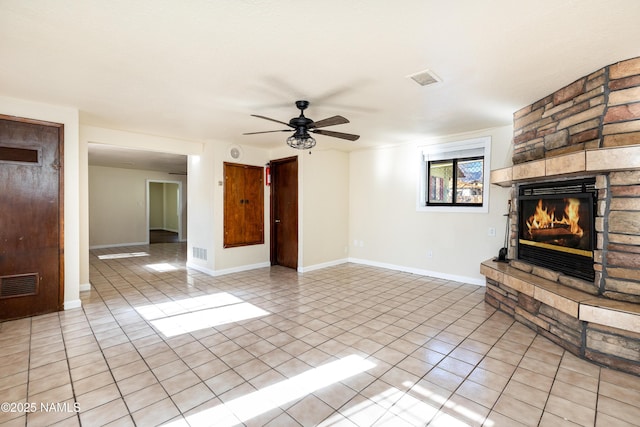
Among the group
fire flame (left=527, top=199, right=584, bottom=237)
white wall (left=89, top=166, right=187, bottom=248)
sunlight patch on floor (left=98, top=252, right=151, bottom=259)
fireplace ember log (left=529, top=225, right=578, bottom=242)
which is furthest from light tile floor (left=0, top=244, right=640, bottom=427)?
white wall (left=89, top=166, right=187, bottom=248)

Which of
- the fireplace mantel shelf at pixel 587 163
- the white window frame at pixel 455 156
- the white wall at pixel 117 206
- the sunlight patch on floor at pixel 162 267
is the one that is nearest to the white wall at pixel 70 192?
the sunlight patch on floor at pixel 162 267

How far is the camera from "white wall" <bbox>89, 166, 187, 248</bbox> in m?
8.34

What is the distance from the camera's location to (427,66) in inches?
97.7

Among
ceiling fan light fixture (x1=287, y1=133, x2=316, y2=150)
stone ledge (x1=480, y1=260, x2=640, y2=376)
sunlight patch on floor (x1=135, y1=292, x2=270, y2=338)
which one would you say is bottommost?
sunlight patch on floor (x1=135, y1=292, x2=270, y2=338)

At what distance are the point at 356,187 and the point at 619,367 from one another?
15.6ft

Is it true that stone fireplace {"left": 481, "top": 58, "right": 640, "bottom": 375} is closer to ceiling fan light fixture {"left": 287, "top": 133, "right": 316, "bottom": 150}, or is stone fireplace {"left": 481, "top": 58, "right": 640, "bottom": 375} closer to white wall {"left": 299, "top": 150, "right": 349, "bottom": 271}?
ceiling fan light fixture {"left": 287, "top": 133, "right": 316, "bottom": 150}

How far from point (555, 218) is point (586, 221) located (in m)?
0.40

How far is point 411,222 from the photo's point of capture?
18.2 ft

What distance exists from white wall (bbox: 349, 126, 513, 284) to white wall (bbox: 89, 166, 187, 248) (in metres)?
6.70

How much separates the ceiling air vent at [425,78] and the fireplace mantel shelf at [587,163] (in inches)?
53.0

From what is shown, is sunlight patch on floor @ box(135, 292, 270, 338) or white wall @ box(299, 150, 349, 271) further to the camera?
white wall @ box(299, 150, 349, 271)

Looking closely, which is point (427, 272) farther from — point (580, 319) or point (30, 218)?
point (30, 218)

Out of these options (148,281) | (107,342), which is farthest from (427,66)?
(148,281)

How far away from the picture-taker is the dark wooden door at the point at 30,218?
10.7ft
